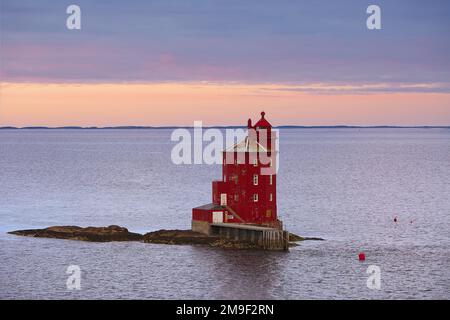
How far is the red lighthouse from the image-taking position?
86.1 metres

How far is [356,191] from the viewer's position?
509 feet

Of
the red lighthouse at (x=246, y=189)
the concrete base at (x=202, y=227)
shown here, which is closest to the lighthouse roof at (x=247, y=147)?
the red lighthouse at (x=246, y=189)

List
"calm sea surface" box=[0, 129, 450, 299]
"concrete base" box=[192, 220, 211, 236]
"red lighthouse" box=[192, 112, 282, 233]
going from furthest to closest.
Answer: "concrete base" box=[192, 220, 211, 236] → "red lighthouse" box=[192, 112, 282, 233] → "calm sea surface" box=[0, 129, 450, 299]

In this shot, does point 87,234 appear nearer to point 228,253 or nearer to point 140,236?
point 140,236

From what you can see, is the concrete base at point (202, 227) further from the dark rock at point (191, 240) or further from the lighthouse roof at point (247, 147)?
the lighthouse roof at point (247, 147)

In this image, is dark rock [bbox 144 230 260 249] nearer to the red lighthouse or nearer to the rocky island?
the rocky island

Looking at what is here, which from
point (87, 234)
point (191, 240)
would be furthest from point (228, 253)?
point (87, 234)

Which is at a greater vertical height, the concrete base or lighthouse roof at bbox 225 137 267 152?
lighthouse roof at bbox 225 137 267 152

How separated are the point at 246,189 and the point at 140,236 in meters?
11.4

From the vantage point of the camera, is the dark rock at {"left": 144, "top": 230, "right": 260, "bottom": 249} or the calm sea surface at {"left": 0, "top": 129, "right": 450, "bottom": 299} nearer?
the calm sea surface at {"left": 0, "top": 129, "right": 450, "bottom": 299}

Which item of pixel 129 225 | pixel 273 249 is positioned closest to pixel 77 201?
pixel 129 225

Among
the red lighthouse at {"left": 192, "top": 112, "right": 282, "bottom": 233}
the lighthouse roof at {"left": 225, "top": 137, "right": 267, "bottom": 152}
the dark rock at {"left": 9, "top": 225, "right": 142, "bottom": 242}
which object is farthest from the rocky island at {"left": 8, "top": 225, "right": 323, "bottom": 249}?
the lighthouse roof at {"left": 225, "top": 137, "right": 267, "bottom": 152}
